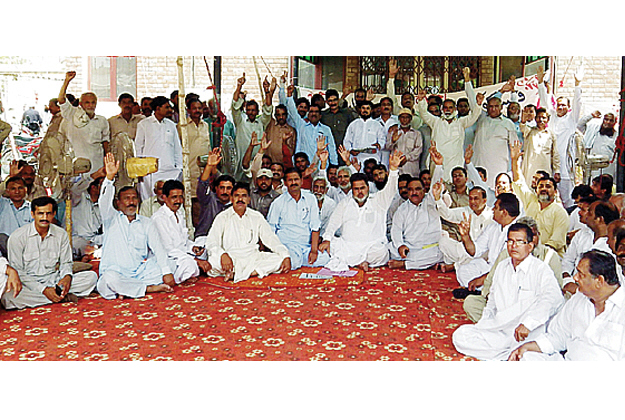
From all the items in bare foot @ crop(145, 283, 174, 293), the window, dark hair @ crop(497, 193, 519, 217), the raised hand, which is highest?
the window

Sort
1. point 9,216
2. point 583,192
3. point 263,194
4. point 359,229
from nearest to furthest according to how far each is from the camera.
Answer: point 583,192 → point 9,216 → point 359,229 → point 263,194

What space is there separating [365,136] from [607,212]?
10.2ft

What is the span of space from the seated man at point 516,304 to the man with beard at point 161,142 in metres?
3.96

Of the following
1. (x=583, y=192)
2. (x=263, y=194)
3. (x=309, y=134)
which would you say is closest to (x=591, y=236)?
(x=583, y=192)

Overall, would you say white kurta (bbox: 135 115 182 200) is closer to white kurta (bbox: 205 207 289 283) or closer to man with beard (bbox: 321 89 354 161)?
white kurta (bbox: 205 207 289 283)

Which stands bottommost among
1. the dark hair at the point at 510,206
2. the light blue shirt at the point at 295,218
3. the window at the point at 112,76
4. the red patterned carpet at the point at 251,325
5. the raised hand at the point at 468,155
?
the red patterned carpet at the point at 251,325

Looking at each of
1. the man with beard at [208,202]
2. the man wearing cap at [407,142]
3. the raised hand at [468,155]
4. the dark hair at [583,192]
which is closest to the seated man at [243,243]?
the man with beard at [208,202]

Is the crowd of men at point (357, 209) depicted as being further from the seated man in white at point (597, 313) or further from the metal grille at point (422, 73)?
the metal grille at point (422, 73)

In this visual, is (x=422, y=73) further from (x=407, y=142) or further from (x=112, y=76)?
(x=112, y=76)

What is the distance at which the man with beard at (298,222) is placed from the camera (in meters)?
5.99

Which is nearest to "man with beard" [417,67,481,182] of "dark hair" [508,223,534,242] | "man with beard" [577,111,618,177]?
"man with beard" [577,111,618,177]

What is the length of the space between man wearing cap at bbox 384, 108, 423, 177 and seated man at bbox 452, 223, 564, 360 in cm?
318

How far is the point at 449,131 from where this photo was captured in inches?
261

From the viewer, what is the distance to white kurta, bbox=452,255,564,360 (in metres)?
3.68
